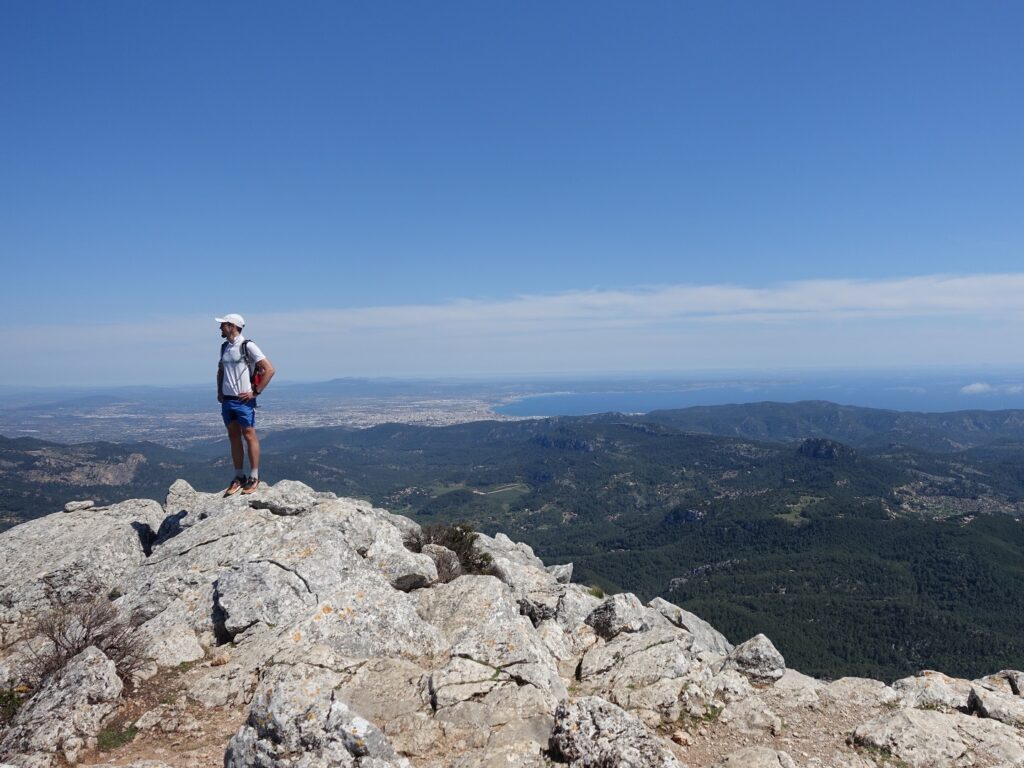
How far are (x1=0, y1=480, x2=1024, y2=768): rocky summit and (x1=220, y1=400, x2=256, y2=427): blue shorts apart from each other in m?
3.22

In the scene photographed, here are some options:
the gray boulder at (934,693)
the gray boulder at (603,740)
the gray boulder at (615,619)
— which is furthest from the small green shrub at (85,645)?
the gray boulder at (934,693)

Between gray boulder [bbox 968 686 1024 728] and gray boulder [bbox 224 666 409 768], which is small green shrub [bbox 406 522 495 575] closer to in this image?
gray boulder [bbox 224 666 409 768]

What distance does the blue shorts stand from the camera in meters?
15.4

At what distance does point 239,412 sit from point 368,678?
373 inches

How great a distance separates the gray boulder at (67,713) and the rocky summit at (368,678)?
27 mm

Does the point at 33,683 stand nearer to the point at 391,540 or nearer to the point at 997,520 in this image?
the point at 391,540

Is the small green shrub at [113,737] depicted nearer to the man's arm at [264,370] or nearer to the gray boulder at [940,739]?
the man's arm at [264,370]

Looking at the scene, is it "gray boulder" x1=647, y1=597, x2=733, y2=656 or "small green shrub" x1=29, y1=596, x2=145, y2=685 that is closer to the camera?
"small green shrub" x1=29, y1=596, x2=145, y2=685

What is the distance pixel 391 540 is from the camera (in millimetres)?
16750

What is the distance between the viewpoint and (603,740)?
23.8ft

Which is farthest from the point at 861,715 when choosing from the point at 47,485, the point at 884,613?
the point at 47,485

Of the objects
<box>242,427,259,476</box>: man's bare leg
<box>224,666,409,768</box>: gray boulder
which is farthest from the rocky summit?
<box>242,427,259,476</box>: man's bare leg

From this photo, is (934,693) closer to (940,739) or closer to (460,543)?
(940,739)

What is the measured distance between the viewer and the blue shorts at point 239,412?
15406 mm
